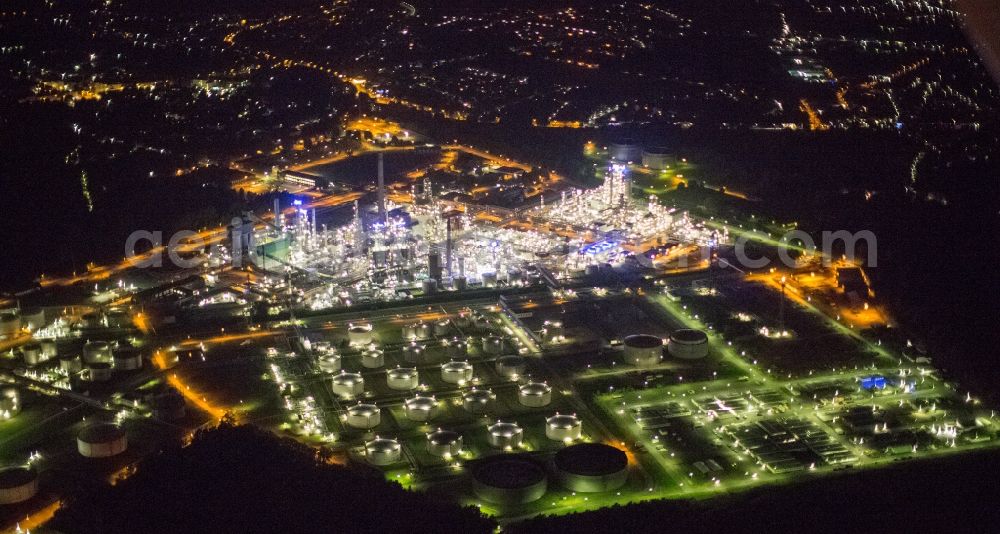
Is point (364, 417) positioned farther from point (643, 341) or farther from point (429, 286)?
point (429, 286)

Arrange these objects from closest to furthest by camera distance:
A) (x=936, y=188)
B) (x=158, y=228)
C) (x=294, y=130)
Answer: (x=158, y=228)
(x=936, y=188)
(x=294, y=130)

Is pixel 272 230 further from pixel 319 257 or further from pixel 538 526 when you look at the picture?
pixel 538 526

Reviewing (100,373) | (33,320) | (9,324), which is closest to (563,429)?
(100,373)

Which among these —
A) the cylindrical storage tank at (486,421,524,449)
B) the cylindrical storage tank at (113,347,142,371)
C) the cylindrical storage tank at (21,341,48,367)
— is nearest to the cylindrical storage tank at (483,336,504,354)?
the cylindrical storage tank at (486,421,524,449)

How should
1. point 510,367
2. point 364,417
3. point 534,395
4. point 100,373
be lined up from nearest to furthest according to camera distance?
point 364,417, point 534,395, point 100,373, point 510,367

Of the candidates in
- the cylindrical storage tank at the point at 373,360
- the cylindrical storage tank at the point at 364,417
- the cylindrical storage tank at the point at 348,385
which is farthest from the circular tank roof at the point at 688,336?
the cylindrical storage tank at the point at 364,417

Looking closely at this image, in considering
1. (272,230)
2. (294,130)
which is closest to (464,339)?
(272,230)
